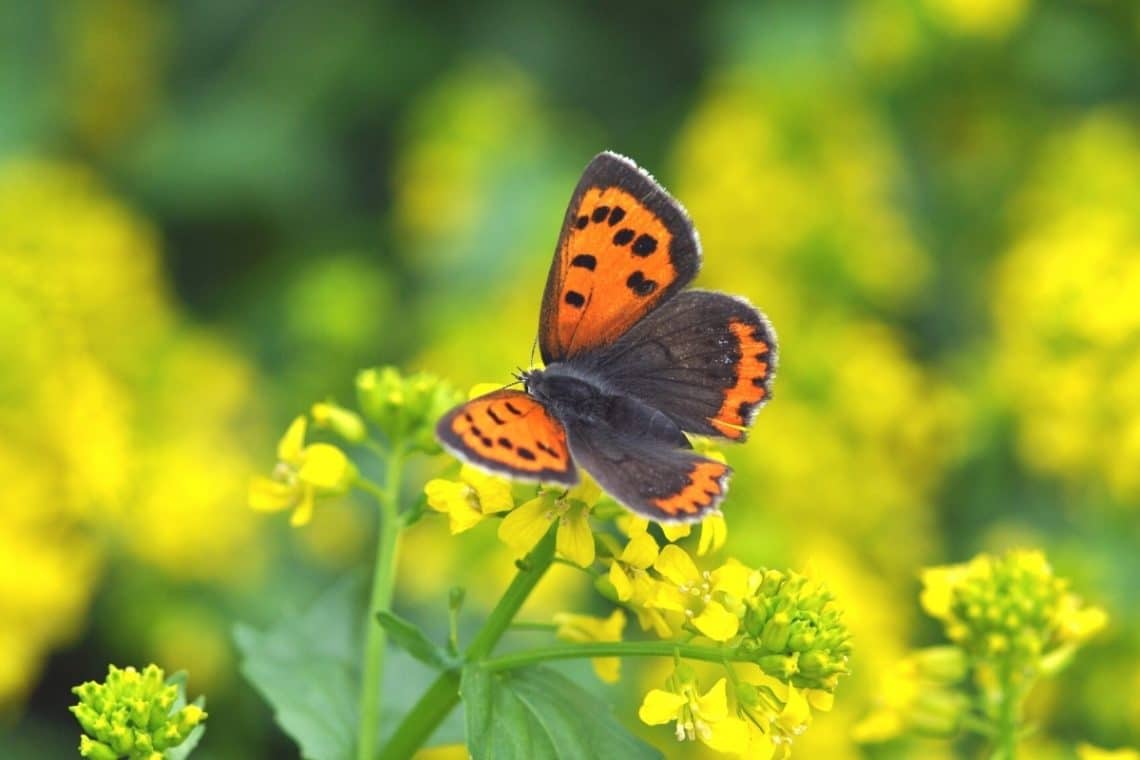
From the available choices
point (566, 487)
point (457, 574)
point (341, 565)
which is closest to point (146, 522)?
point (341, 565)

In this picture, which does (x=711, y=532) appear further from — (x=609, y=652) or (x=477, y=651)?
(x=477, y=651)

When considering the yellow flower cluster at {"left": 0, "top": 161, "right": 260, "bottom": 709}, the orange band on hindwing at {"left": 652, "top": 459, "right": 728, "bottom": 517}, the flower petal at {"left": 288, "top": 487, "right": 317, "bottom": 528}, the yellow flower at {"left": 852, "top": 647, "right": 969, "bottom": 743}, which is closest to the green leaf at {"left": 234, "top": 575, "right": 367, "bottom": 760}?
the flower petal at {"left": 288, "top": 487, "right": 317, "bottom": 528}

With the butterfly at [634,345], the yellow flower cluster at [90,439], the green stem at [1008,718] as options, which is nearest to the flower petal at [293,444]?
the butterfly at [634,345]

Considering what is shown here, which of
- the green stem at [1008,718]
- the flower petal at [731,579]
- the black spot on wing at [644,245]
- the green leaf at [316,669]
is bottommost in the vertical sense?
the green leaf at [316,669]

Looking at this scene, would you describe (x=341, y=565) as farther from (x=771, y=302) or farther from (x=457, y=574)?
(x=771, y=302)

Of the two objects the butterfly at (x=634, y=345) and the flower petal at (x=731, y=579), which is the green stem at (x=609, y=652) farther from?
the butterfly at (x=634, y=345)
